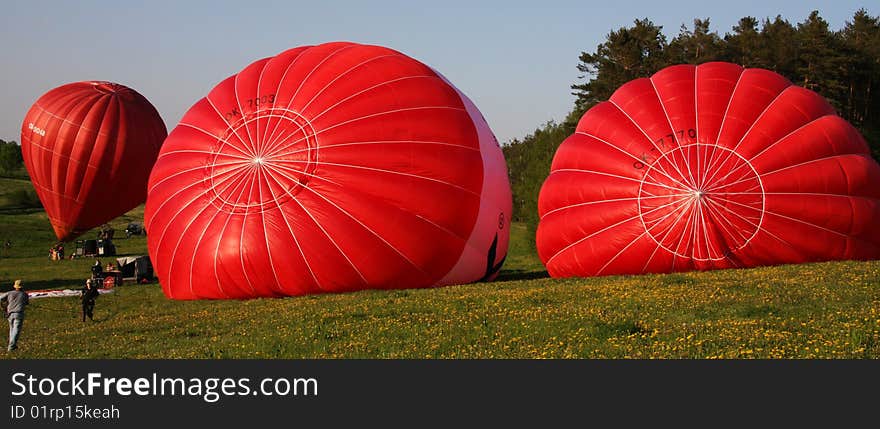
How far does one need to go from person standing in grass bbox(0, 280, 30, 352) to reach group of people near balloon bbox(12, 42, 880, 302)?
4.64 meters

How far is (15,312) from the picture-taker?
14594mm

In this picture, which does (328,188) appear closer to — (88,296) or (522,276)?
(88,296)

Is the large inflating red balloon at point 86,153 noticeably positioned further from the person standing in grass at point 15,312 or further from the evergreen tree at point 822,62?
the evergreen tree at point 822,62

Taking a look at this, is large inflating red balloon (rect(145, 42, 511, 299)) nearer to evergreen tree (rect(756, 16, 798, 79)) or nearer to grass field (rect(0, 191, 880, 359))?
grass field (rect(0, 191, 880, 359))

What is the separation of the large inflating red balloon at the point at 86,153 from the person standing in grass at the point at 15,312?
78.5 ft

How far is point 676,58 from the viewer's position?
5281cm

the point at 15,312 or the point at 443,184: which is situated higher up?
the point at 443,184

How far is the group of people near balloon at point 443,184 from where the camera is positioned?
61.1 feet

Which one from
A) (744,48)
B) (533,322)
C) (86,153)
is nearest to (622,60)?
(744,48)

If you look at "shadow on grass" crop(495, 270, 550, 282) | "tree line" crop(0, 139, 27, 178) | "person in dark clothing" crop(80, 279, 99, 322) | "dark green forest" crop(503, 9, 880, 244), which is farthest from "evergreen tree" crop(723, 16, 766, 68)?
"tree line" crop(0, 139, 27, 178)

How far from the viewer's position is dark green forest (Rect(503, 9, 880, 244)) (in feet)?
157

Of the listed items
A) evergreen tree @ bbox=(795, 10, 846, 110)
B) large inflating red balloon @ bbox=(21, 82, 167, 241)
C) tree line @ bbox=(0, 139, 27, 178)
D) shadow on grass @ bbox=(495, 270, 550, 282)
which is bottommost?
shadow on grass @ bbox=(495, 270, 550, 282)

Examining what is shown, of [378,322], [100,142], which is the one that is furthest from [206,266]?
[100,142]

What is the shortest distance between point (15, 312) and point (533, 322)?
323 inches
